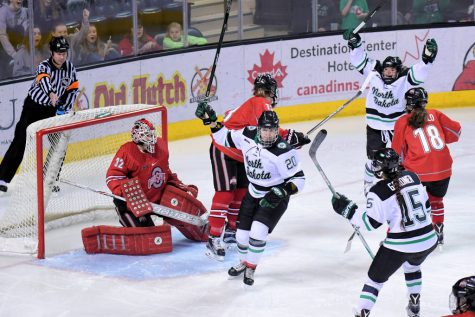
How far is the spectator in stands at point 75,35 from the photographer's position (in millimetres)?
8578

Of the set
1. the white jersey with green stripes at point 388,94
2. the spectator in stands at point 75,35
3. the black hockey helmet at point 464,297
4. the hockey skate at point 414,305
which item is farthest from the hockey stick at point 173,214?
the black hockey helmet at point 464,297

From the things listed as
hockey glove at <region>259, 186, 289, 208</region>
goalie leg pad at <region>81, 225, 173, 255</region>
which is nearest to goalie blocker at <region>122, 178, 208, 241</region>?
goalie leg pad at <region>81, 225, 173, 255</region>

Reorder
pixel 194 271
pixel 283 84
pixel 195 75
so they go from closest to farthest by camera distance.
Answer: pixel 194 271 → pixel 195 75 → pixel 283 84

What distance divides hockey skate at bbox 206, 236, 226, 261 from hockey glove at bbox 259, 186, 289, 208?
0.70 metres

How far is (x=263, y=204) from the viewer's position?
18.2 feet

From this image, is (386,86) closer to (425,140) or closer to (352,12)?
(425,140)

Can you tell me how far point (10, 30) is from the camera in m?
8.22

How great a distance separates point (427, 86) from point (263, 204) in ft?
18.3

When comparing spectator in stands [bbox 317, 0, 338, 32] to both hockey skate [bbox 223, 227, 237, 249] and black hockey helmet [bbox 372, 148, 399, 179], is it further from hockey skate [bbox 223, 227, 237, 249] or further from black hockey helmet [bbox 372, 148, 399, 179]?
black hockey helmet [bbox 372, 148, 399, 179]

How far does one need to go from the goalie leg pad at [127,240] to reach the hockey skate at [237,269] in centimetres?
60

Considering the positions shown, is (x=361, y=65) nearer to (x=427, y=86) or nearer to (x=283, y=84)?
(x=283, y=84)

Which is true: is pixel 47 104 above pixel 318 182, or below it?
above

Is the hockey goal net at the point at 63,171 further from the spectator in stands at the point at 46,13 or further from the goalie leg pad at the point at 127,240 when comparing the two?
the spectator in stands at the point at 46,13

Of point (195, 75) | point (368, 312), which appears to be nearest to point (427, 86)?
point (195, 75)
